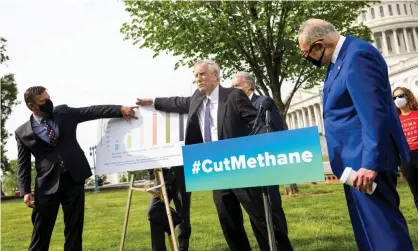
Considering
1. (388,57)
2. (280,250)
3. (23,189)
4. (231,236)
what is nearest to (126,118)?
(23,189)

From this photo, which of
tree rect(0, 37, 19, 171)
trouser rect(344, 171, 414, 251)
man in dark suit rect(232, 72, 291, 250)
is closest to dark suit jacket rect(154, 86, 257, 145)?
man in dark suit rect(232, 72, 291, 250)

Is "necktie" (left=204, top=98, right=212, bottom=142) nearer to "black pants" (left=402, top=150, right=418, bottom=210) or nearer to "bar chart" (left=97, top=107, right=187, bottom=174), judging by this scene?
"bar chart" (left=97, top=107, right=187, bottom=174)

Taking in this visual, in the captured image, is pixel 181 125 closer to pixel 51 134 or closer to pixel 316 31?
pixel 51 134

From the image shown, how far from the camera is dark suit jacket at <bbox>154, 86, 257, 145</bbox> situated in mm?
4242

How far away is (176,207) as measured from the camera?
20.0ft

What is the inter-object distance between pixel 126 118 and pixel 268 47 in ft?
42.2

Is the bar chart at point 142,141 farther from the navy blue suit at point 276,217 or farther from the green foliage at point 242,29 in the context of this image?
the green foliage at point 242,29

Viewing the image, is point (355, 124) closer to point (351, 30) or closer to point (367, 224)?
point (367, 224)

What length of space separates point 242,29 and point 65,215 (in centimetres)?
1295

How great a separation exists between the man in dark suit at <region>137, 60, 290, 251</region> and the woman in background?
316 cm

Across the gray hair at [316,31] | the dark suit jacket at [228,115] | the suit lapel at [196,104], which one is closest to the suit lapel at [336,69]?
the gray hair at [316,31]

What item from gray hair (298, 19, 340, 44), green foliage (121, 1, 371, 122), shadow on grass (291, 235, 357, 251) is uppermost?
green foliage (121, 1, 371, 122)

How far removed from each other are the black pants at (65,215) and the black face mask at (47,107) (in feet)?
2.66

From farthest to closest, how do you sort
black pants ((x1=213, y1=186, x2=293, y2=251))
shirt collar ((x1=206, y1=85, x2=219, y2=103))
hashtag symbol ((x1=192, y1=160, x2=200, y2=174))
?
1. shirt collar ((x1=206, y1=85, x2=219, y2=103))
2. black pants ((x1=213, y1=186, x2=293, y2=251))
3. hashtag symbol ((x1=192, y1=160, x2=200, y2=174))
